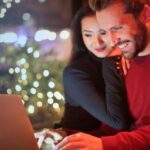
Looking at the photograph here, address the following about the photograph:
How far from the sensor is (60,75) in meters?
1.80

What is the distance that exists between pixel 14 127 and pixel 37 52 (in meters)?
0.84

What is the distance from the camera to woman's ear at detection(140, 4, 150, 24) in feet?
5.72

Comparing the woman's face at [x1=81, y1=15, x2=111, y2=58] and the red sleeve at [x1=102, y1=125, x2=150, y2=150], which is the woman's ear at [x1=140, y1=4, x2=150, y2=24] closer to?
the woman's face at [x1=81, y1=15, x2=111, y2=58]

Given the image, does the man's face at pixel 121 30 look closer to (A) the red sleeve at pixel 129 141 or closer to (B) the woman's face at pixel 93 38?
(B) the woman's face at pixel 93 38

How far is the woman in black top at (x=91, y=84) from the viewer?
5.72ft

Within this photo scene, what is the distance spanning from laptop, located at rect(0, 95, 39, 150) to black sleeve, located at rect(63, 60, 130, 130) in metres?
0.78

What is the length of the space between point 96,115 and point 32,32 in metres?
0.50

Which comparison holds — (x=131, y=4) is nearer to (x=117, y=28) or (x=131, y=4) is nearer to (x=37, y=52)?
(x=117, y=28)

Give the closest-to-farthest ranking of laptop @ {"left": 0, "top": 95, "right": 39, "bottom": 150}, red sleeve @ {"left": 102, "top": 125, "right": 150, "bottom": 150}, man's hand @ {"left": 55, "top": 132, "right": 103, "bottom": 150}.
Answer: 1. laptop @ {"left": 0, "top": 95, "right": 39, "bottom": 150}
2. man's hand @ {"left": 55, "top": 132, "right": 103, "bottom": 150}
3. red sleeve @ {"left": 102, "top": 125, "right": 150, "bottom": 150}

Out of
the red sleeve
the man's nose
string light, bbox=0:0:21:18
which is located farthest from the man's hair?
the red sleeve

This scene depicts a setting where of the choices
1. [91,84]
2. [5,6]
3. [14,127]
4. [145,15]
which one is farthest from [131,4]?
[14,127]

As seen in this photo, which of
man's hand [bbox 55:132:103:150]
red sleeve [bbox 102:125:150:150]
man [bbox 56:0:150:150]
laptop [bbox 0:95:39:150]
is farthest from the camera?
man [bbox 56:0:150:150]

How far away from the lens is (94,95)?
1.76 m

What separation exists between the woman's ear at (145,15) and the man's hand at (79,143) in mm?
605
